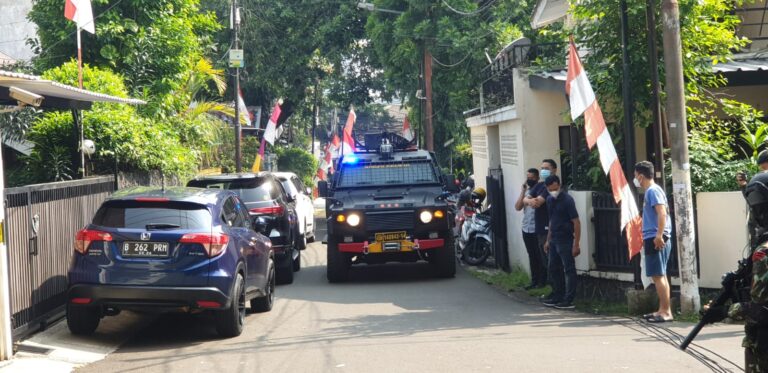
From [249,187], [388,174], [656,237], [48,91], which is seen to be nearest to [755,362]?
[656,237]

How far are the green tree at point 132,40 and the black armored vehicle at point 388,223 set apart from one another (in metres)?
5.57

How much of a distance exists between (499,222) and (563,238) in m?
5.17

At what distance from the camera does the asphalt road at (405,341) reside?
8.02 meters

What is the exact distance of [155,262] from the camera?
30.5 ft

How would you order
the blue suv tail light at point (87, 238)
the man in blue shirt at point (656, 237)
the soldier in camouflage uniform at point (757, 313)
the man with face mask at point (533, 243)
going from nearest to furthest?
the soldier in camouflage uniform at point (757, 313)
the blue suv tail light at point (87, 238)
the man in blue shirt at point (656, 237)
the man with face mask at point (533, 243)

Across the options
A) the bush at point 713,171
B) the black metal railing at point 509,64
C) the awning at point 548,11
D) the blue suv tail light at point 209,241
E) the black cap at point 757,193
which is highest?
the awning at point 548,11

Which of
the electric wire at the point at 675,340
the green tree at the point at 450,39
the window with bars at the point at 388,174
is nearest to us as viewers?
the electric wire at the point at 675,340

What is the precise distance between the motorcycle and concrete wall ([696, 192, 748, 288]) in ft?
21.3

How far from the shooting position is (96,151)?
590 inches

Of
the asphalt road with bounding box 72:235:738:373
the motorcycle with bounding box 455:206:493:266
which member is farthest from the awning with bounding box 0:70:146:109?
the motorcycle with bounding box 455:206:493:266

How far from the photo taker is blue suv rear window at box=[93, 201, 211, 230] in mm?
9516

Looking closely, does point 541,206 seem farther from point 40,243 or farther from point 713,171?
point 40,243

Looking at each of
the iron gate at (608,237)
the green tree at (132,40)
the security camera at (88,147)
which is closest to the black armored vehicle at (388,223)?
the iron gate at (608,237)

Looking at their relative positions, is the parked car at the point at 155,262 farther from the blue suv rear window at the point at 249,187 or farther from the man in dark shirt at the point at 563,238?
the blue suv rear window at the point at 249,187
